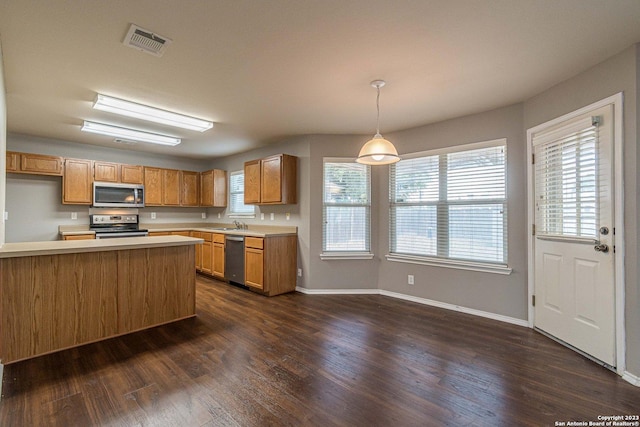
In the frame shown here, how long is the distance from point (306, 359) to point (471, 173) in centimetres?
289

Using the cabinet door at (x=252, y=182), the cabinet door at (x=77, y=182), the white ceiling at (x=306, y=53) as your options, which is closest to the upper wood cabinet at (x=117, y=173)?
the cabinet door at (x=77, y=182)

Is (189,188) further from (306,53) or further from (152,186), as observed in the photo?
(306,53)

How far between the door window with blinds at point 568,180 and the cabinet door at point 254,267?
3.46 m

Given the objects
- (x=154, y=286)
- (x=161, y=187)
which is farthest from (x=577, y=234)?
(x=161, y=187)

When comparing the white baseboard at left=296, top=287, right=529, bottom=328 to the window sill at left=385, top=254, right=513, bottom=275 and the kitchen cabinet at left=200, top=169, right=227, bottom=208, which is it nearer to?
the window sill at left=385, top=254, right=513, bottom=275

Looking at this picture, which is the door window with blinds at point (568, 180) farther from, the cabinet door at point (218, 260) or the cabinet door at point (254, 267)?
the cabinet door at point (218, 260)

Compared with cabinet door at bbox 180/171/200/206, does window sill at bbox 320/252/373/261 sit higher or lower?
lower

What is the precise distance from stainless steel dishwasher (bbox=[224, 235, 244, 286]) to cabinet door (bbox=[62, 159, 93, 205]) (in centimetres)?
255

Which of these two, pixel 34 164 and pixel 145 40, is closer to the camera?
pixel 145 40

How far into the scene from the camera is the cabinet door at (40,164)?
4.46 m

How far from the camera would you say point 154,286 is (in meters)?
3.10

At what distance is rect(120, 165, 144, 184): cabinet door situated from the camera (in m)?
5.38

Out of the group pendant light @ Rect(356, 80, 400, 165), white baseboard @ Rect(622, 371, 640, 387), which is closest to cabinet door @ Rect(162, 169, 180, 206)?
pendant light @ Rect(356, 80, 400, 165)

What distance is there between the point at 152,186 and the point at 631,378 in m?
6.93
